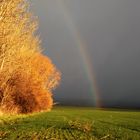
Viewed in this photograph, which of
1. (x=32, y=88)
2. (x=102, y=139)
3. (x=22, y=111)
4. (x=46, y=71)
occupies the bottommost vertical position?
(x=102, y=139)

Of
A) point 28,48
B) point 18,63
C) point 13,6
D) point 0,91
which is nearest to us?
point 13,6

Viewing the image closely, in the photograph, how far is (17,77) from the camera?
68500 millimetres

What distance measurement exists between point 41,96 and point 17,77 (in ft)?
27.5

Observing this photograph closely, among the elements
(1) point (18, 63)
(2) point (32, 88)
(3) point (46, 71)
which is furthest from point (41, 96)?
(1) point (18, 63)

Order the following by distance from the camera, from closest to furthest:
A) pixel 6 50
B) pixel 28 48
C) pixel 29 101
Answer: pixel 6 50, pixel 28 48, pixel 29 101

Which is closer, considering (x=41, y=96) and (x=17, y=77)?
(x=17, y=77)

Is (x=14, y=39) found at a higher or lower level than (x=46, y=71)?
lower

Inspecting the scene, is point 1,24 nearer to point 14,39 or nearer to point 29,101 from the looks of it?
point 14,39

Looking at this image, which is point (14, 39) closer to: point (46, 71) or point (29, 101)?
point (29, 101)

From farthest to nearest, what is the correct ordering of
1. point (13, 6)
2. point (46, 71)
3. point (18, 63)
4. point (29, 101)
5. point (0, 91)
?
1. point (46, 71)
2. point (29, 101)
3. point (0, 91)
4. point (18, 63)
5. point (13, 6)

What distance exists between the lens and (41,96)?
7488cm

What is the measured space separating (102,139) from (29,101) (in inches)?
1933

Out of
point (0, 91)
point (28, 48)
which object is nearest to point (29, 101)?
point (0, 91)

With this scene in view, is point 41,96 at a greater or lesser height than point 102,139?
greater
